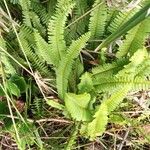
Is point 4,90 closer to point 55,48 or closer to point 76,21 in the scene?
point 55,48

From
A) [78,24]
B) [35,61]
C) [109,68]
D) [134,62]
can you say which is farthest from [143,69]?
[35,61]

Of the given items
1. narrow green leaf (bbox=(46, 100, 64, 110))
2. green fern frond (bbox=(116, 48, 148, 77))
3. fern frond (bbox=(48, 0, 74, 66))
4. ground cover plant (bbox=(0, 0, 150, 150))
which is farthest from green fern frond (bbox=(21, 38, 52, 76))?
green fern frond (bbox=(116, 48, 148, 77))

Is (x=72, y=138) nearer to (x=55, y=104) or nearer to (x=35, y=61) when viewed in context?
(x=55, y=104)

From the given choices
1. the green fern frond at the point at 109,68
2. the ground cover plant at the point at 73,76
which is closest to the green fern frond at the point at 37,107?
the ground cover plant at the point at 73,76

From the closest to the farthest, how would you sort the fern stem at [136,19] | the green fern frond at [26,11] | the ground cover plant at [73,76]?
1. the fern stem at [136,19]
2. the ground cover plant at [73,76]
3. the green fern frond at [26,11]

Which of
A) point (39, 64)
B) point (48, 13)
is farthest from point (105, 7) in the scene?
point (39, 64)

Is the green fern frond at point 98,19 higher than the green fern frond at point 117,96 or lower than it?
higher

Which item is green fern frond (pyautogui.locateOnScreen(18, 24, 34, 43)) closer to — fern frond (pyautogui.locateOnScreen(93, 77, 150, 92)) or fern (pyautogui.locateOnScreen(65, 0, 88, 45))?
fern (pyautogui.locateOnScreen(65, 0, 88, 45))

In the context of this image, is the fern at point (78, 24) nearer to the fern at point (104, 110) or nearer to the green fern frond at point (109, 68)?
the green fern frond at point (109, 68)
